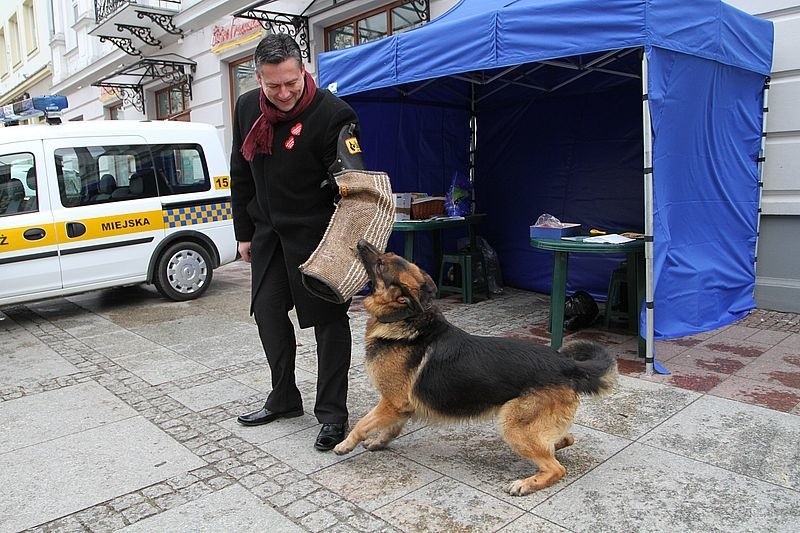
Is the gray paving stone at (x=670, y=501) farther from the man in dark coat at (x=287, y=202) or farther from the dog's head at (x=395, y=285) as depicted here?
the man in dark coat at (x=287, y=202)

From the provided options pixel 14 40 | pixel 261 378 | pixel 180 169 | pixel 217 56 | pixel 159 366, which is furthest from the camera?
pixel 14 40

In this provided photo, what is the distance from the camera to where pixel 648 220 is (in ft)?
14.5

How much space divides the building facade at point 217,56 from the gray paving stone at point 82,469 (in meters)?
5.79

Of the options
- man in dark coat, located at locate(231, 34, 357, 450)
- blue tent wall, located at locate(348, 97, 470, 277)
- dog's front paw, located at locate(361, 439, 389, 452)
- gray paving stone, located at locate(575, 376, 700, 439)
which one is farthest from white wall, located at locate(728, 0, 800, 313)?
man in dark coat, located at locate(231, 34, 357, 450)

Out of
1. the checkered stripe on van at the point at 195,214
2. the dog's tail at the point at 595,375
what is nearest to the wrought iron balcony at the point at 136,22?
the checkered stripe on van at the point at 195,214

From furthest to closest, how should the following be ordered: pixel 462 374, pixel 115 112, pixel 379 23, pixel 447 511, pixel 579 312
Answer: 1. pixel 115 112
2. pixel 379 23
3. pixel 579 312
4. pixel 462 374
5. pixel 447 511

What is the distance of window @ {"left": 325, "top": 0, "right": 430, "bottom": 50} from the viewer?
930 cm

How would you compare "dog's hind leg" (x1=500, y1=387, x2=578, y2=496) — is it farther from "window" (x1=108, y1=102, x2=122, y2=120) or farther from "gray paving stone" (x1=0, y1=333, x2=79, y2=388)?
"window" (x1=108, y1=102, x2=122, y2=120)

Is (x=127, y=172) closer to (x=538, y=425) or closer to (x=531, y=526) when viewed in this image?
(x=538, y=425)

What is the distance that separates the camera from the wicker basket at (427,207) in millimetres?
7281

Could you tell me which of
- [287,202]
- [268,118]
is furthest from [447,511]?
[268,118]

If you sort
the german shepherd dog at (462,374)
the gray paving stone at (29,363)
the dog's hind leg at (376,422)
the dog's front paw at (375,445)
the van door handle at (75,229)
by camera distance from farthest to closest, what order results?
the van door handle at (75,229) → the gray paving stone at (29,363) → the dog's front paw at (375,445) → the dog's hind leg at (376,422) → the german shepherd dog at (462,374)

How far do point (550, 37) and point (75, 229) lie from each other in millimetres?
5248

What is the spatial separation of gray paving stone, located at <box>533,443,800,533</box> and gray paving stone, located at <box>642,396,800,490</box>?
123 mm
